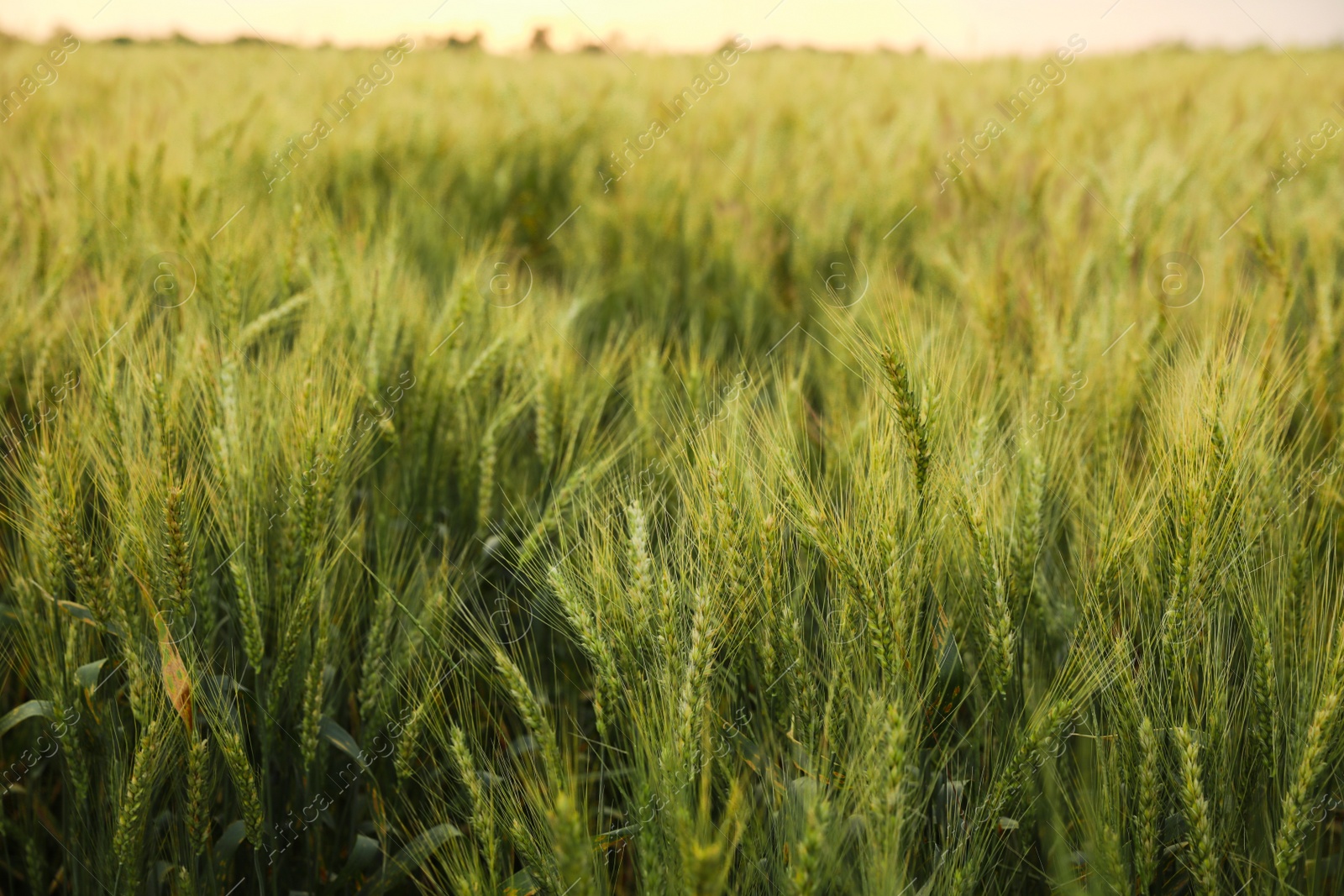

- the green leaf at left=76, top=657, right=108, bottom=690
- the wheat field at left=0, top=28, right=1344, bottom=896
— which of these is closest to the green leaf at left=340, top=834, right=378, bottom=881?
the wheat field at left=0, top=28, right=1344, bottom=896

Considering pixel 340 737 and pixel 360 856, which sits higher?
pixel 340 737

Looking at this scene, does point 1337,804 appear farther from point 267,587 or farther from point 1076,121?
point 1076,121

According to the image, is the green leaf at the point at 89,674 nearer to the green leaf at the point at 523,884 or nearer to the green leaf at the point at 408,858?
the green leaf at the point at 408,858

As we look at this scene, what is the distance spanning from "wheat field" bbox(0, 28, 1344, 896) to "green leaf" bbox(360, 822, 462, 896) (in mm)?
11

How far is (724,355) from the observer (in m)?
2.24

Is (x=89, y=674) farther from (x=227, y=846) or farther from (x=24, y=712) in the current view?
(x=227, y=846)

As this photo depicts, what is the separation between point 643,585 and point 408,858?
19.3 inches

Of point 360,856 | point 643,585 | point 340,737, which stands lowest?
point 360,856

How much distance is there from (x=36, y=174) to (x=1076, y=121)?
4.41m

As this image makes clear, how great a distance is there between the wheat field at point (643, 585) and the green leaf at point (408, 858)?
0.01 m

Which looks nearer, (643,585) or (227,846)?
(643,585)

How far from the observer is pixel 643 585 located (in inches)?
33.7

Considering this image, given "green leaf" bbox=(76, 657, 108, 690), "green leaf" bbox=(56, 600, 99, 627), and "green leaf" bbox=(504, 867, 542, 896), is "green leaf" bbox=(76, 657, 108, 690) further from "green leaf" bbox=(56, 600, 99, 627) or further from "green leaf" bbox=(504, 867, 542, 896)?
"green leaf" bbox=(504, 867, 542, 896)

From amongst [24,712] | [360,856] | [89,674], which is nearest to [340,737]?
[360,856]
